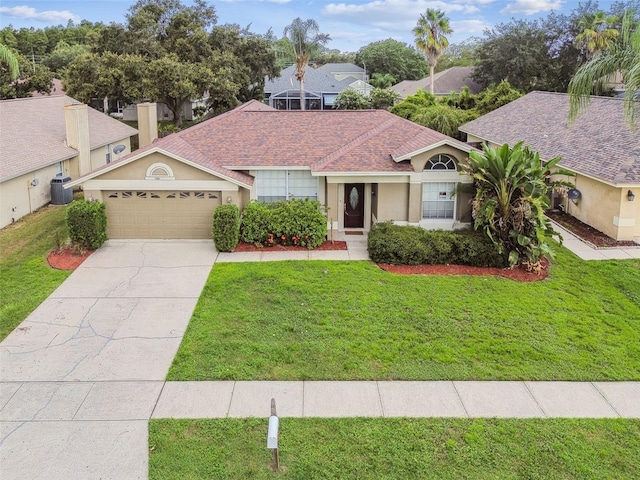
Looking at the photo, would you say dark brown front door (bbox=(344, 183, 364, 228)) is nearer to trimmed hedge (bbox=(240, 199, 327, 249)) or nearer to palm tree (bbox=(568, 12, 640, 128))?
trimmed hedge (bbox=(240, 199, 327, 249))

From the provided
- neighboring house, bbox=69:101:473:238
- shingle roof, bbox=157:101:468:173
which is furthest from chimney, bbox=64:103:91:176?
neighboring house, bbox=69:101:473:238

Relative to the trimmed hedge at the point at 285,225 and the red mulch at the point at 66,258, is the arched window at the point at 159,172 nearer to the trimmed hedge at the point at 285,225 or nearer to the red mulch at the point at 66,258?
the trimmed hedge at the point at 285,225

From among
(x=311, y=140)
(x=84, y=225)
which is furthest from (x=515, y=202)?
(x=84, y=225)

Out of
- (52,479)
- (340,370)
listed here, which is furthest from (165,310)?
(52,479)

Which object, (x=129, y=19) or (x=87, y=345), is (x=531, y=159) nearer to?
(x=87, y=345)

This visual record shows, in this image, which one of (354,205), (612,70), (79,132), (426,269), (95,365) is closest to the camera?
(95,365)

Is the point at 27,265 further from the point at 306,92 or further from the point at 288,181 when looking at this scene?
the point at 306,92

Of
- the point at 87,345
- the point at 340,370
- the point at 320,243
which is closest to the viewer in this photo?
the point at 340,370
